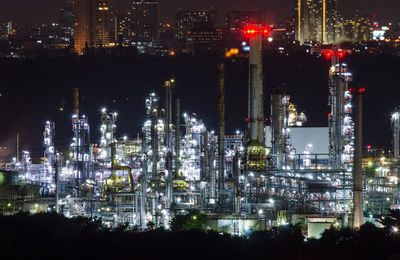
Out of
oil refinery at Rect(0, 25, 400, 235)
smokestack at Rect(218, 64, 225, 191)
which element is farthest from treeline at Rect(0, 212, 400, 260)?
smokestack at Rect(218, 64, 225, 191)

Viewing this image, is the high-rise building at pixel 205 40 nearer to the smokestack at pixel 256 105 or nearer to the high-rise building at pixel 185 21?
the high-rise building at pixel 185 21

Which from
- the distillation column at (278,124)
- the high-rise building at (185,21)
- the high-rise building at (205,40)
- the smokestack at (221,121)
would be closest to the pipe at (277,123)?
the distillation column at (278,124)

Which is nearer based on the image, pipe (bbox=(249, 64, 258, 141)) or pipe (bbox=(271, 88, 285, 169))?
pipe (bbox=(249, 64, 258, 141))

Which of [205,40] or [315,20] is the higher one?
[205,40]

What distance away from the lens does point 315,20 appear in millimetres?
55469

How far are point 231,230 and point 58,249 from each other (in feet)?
27.8

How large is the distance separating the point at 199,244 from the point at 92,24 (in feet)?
405

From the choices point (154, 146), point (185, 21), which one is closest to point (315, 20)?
point (154, 146)

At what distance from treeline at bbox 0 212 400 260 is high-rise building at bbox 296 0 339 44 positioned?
16.5 metres

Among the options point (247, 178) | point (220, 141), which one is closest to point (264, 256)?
point (247, 178)

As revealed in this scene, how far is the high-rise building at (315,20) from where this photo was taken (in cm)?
4281

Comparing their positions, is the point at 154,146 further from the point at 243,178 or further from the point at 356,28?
the point at 356,28

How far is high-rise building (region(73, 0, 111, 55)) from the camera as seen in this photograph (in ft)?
458

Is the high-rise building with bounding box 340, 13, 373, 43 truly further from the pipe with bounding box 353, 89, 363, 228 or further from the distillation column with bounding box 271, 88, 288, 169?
the distillation column with bounding box 271, 88, 288, 169
